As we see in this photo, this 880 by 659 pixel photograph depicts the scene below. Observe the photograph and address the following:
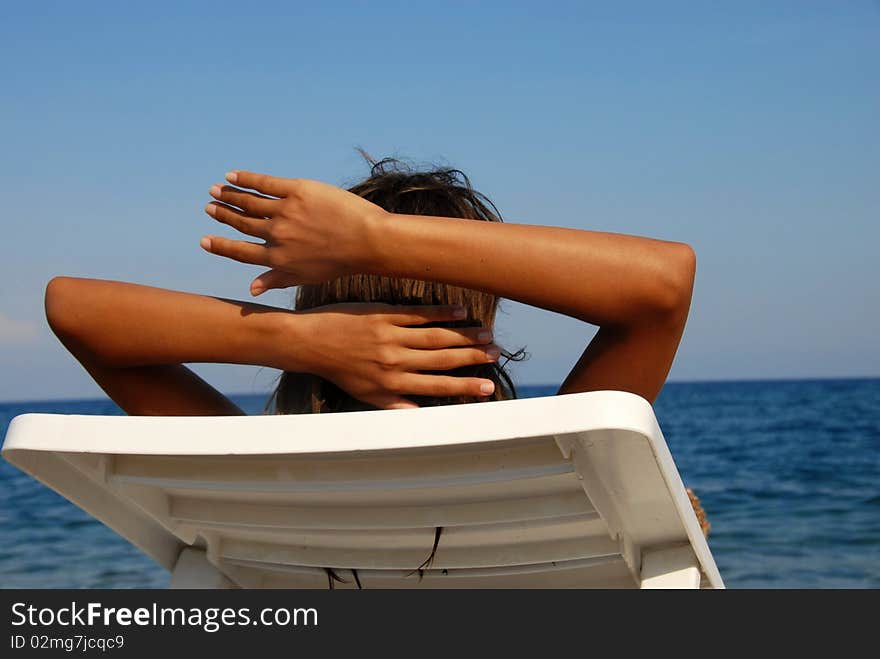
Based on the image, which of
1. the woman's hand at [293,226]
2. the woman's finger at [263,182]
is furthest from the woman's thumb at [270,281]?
the woman's finger at [263,182]

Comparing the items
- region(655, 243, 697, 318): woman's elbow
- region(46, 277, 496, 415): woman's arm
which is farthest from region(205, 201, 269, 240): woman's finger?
region(655, 243, 697, 318): woman's elbow

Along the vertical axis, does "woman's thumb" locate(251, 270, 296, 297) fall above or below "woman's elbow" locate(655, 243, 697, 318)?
above

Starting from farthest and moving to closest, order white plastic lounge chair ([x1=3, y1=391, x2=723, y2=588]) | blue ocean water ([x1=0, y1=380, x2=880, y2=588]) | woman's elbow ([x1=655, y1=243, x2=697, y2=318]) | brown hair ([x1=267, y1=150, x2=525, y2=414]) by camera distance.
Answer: blue ocean water ([x1=0, y1=380, x2=880, y2=588])
brown hair ([x1=267, y1=150, x2=525, y2=414])
woman's elbow ([x1=655, y1=243, x2=697, y2=318])
white plastic lounge chair ([x1=3, y1=391, x2=723, y2=588])

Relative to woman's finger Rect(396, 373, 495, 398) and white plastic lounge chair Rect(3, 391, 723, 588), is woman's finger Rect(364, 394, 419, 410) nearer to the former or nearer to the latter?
woman's finger Rect(396, 373, 495, 398)

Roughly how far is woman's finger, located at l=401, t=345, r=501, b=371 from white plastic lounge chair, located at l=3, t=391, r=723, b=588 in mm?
202

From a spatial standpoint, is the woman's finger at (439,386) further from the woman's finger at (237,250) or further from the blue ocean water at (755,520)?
the blue ocean water at (755,520)

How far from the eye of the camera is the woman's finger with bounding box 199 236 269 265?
1.47 meters

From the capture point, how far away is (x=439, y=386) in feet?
4.71

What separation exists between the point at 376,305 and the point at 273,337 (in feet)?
0.52

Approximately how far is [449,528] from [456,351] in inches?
10.4

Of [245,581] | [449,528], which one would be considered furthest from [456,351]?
[245,581]

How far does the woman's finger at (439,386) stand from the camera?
1423 millimetres

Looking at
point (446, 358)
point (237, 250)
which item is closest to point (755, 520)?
point (446, 358)
